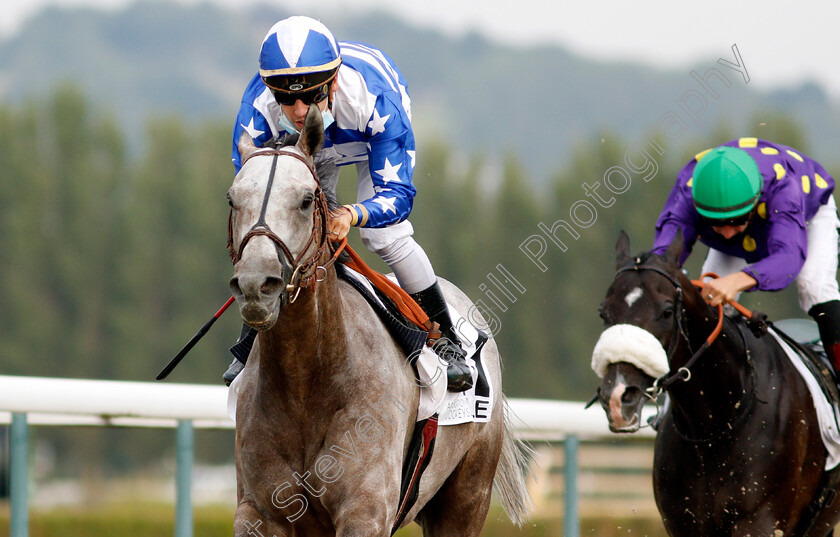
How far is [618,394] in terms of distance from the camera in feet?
13.7

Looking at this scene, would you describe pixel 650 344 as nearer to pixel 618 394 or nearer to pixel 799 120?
pixel 618 394

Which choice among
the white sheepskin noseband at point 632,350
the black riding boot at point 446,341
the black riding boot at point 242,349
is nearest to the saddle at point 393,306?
the black riding boot at point 446,341

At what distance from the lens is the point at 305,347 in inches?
131

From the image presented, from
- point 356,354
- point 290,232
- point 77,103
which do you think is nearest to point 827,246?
point 356,354

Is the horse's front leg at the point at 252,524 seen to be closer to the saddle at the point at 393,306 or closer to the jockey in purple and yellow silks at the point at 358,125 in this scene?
the jockey in purple and yellow silks at the point at 358,125

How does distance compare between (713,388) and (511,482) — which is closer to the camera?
(713,388)

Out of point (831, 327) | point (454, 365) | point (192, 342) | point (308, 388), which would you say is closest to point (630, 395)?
point (454, 365)

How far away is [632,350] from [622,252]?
2.10ft

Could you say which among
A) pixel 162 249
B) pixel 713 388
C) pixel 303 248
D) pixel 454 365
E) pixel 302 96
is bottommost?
pixel 162 249

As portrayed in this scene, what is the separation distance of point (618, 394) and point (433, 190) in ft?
97.7

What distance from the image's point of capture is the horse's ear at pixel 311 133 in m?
3.24

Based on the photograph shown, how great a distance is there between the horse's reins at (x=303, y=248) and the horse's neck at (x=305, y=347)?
10 centimetres

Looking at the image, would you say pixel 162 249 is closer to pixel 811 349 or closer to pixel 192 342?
pixel 811 349

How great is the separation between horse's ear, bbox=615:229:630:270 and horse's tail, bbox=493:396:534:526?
2.90 ft
